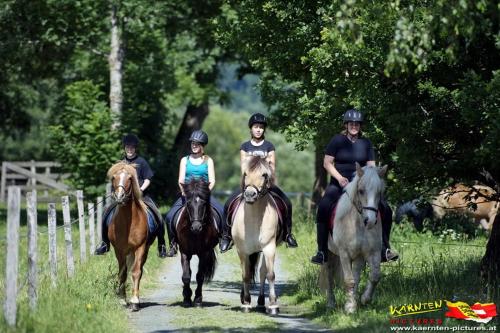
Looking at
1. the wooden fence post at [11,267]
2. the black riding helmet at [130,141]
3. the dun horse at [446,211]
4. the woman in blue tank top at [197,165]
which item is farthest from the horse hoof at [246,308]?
the dun horse at [446,211]

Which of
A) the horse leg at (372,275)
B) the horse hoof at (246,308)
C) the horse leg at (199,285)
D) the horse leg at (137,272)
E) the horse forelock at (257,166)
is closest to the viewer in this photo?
the horse leg at (372,275)

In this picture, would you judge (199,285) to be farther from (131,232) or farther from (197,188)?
(197,188)

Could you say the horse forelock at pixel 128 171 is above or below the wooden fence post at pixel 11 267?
above

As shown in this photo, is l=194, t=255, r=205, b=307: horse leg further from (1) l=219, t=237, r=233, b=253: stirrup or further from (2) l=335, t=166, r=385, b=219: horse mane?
(2) l=335, t=166, r=385, b=219: horse mane

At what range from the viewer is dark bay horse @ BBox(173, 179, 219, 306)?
1474 cm

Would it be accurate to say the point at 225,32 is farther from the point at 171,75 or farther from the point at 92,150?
the point at 171,75

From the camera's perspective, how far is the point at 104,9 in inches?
1219

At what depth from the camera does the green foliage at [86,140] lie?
98.1ft

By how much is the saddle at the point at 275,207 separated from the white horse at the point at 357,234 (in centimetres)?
126

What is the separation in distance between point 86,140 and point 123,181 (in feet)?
52.4

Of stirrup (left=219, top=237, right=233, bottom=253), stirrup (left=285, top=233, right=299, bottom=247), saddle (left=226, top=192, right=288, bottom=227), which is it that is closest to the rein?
saddle (left=226, top=192, right=288, bottom=227)

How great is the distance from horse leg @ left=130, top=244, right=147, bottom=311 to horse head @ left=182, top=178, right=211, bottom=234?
39.5 inches

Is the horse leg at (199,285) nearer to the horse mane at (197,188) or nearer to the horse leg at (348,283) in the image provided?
the horse mane at (197,188)

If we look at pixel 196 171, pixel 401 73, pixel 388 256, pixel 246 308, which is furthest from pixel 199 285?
pixel 401 73
